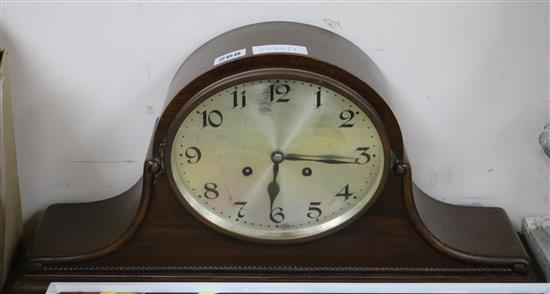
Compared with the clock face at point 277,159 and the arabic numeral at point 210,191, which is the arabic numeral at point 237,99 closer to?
the clock face at point 277,159

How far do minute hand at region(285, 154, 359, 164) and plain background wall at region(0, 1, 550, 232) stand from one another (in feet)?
0.53

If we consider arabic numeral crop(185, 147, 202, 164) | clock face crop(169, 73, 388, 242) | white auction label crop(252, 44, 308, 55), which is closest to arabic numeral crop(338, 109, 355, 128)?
clock face crop(169, 73, 388, 242)

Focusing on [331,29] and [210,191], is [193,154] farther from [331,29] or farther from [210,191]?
[331,29]

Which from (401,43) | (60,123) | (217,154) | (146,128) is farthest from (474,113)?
(60,123)

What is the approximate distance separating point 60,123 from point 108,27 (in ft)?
0.66

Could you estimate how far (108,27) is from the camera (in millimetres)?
1251

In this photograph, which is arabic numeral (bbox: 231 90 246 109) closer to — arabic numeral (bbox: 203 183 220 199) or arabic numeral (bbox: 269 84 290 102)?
arabic numeral (bbox: 269 84 290 102)

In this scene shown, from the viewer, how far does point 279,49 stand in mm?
1137

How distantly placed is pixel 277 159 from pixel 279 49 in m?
0.17

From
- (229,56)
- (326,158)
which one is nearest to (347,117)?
(326,158)

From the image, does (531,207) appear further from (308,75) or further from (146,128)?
(146,128)

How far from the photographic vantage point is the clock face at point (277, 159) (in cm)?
116

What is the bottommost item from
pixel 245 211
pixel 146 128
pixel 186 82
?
pixel 245 211

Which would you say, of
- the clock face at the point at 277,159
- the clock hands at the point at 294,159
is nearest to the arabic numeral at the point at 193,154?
the clock face at the point at 277,159
